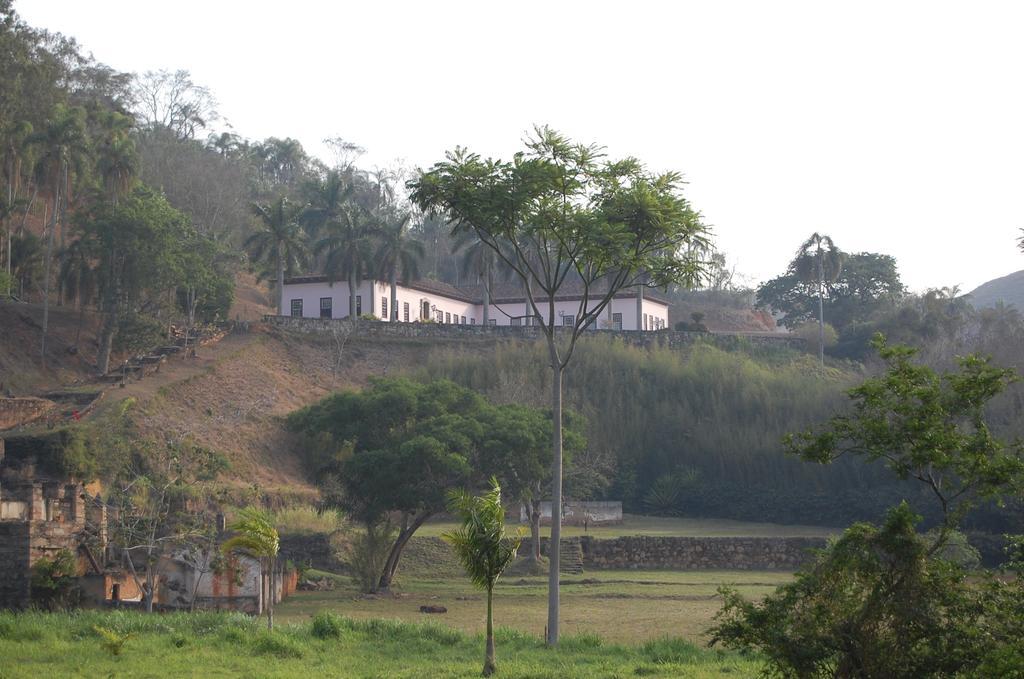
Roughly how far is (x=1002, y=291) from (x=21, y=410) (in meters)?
117

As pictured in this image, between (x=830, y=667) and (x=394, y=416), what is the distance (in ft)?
79.2

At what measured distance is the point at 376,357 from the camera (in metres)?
56.8

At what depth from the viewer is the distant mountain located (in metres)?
127

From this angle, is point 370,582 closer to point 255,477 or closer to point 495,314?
point 255,477

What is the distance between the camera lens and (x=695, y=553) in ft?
124

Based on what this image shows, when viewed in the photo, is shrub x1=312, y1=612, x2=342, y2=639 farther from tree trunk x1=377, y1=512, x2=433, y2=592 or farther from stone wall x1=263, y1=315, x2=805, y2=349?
stone wall x1=263, y1=315, x2=805, y2=349

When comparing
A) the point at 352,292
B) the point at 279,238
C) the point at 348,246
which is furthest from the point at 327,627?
the point at 352,292

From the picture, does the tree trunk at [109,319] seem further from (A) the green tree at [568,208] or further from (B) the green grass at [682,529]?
(A) the green tree at [568,208]

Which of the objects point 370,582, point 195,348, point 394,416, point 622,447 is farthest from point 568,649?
point 195,348

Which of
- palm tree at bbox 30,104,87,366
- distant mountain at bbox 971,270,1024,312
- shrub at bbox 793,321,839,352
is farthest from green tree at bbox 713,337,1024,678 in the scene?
distant mountain at bbox 971,270,1024,312

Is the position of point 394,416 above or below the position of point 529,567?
above

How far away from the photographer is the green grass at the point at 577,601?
23125mm

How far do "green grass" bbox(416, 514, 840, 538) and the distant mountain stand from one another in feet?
297

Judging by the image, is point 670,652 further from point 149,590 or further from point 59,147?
point 59,147
